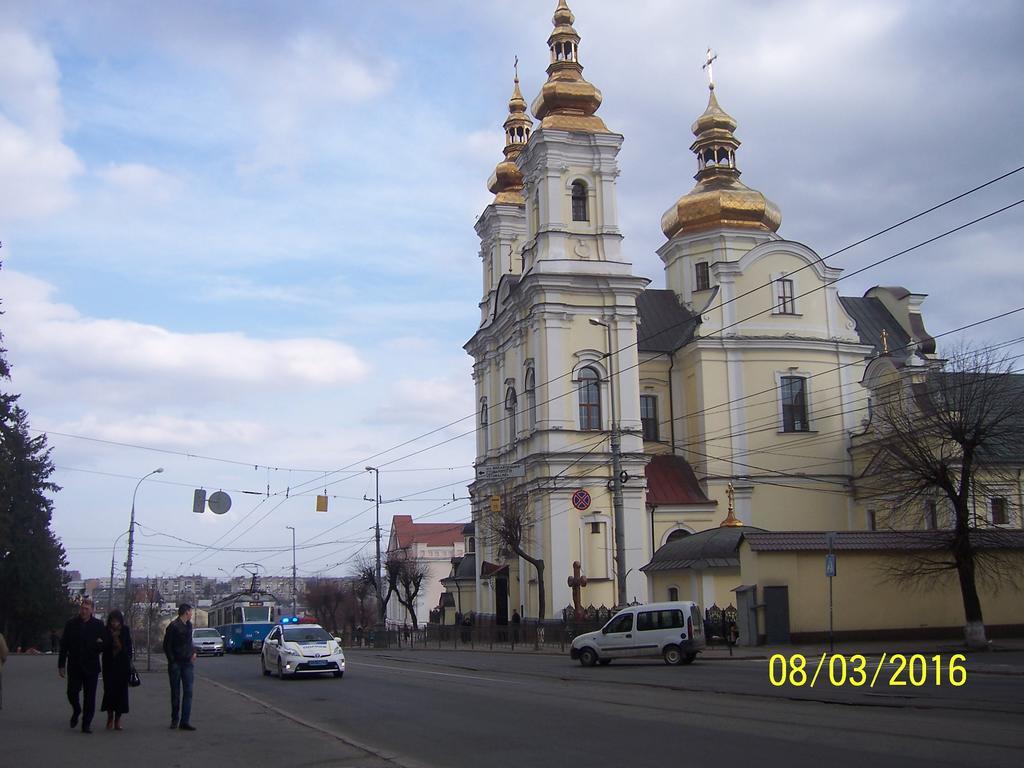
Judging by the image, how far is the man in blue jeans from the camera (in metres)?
14.0

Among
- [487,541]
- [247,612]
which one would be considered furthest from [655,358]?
[247,612]

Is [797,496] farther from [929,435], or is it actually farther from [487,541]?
[929,435]

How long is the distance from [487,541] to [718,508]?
1223cm

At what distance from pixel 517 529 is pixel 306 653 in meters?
23.9

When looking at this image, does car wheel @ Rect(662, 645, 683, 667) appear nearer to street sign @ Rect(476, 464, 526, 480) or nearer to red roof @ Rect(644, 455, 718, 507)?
red roof @ Rect(644, 455, 718, 507)

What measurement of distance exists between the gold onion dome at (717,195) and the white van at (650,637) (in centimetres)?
3319

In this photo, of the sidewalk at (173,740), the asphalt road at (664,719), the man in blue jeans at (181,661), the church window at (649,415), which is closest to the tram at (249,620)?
the church window at (649,415)

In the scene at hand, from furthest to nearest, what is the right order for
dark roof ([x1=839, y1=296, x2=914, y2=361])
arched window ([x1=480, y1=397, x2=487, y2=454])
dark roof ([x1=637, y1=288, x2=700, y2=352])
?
1. dark roof ([x1=839, y1=296, x2=914, y2=361])
2. arched window ([x1=480, y1=397, x2=487, y2=454])
3. dark roof ([x1=637, y1=288, x2=700, y2=352])

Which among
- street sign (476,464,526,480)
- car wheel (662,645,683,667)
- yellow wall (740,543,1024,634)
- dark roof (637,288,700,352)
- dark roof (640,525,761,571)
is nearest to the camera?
car wheel (662,645,683,667)

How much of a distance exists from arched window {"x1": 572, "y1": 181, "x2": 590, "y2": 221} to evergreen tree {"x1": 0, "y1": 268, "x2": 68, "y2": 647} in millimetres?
27236

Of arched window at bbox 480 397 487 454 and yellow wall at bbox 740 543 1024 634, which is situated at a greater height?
arched window at bbox 480 397 487 454

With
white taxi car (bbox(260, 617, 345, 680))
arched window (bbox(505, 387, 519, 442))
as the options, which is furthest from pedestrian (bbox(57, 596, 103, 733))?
arched window (bbox(505, 387, 519, 442))

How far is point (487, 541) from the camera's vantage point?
55.8 m

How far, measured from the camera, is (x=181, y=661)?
14.1 meters
